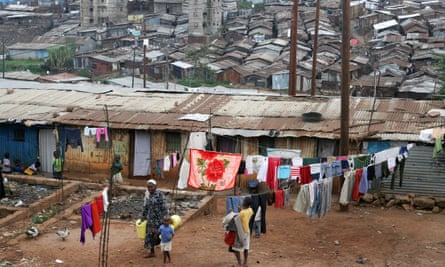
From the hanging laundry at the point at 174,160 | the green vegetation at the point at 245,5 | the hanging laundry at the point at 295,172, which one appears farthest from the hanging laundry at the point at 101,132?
the green vegetation at the point at 245,5

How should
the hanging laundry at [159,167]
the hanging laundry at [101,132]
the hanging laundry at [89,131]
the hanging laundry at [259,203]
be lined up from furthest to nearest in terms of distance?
the hanging laundry at [89,131] < the hanging laundry at [101,132] < the hanging laundry at [159,167] < the hanging laundry at [259,203]

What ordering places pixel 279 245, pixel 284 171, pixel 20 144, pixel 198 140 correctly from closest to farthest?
pixel 279 245 < pixel 284 171 < pixel 198 140 < pixel 20 144

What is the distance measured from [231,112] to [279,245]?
6.76m

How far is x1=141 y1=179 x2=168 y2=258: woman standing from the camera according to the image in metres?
9.35

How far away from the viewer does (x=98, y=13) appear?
77.7m

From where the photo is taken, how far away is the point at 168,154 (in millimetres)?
16609

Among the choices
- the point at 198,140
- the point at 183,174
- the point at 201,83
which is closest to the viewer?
the point at 183,174

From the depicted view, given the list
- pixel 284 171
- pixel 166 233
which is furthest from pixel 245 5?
pixel 166 233

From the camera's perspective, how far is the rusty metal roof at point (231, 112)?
603 inches

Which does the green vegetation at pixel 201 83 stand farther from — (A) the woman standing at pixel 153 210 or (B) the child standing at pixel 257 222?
(A) the woman standing at pixel 153 210

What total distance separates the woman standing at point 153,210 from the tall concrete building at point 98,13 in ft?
227

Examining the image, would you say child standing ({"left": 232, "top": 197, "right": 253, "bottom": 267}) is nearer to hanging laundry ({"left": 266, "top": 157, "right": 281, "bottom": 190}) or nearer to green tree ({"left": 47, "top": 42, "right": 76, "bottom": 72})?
hanging laundry ({"left": 266, "top": 157, "right": 281, "bottom": 190})

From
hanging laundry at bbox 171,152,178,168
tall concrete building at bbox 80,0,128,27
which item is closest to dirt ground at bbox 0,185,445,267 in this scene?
hanging laundry at bbox 171,152,178,168

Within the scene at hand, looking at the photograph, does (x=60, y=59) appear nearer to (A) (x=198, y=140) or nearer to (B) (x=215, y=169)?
(A) (x=198, y=140)
